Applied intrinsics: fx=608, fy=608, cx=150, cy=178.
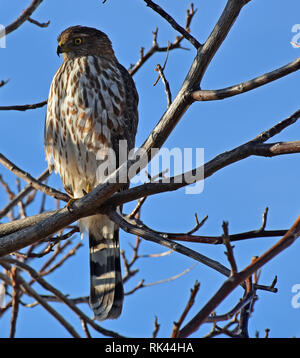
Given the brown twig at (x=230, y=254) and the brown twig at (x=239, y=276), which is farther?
the brown twig at (x=230, y=254)

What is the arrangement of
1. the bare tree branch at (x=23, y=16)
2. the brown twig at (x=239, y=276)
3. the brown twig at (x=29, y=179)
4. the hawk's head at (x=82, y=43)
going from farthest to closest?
1. the hawk's head at (x=82, y=43)
2. the bare tree branch at (x=23, y=16)
3. the brown twig at (x=29, y=179)
4. the brown twig at (x=239, y=276)

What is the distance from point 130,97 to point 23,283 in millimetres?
1614

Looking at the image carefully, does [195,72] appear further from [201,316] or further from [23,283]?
[23,283]

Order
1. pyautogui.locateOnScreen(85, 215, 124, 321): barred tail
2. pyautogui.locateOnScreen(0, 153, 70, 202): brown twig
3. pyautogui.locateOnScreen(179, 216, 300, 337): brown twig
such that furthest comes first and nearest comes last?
1. pyautogui.locateOnScreen(85, 215, 124, 321): barred tail
2. pyautogui.locateOnScreen(0, 153, 70, 202): brown twig
3. pyautogui.locateOnScreen(179, 216, 300, 337): brown twig

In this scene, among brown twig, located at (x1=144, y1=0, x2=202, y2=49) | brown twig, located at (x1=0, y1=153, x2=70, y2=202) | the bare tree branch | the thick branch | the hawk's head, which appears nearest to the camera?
the thick branch

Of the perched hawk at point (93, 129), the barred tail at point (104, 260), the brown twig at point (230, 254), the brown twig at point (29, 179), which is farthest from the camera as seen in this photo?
the barred tail at point (104, 260)

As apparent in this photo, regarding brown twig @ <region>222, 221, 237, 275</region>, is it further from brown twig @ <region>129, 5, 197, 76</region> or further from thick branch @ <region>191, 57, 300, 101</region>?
brown twig @ <region>129, 5, 197, 76</region>

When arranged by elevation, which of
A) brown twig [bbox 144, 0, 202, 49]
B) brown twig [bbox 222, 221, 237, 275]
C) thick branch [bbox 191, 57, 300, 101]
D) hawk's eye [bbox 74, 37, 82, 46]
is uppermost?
hawk's eye [bbox 74, 37, 82, 46]

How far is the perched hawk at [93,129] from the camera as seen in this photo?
14.6 feet

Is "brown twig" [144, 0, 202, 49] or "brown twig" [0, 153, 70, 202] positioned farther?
"brown twig" [0, 153, 70, 202]

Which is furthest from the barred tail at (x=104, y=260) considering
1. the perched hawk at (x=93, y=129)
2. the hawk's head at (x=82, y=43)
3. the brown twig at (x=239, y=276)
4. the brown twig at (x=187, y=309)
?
the brown twig at (x=239, y=276)

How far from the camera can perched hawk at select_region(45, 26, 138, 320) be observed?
4457mm

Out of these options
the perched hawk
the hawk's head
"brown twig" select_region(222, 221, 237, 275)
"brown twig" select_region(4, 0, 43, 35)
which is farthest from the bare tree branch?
"brown twig" select_region(222, 221, 237, 275)

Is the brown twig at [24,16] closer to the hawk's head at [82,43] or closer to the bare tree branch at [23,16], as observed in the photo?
the bare tree branch at [23,16]
